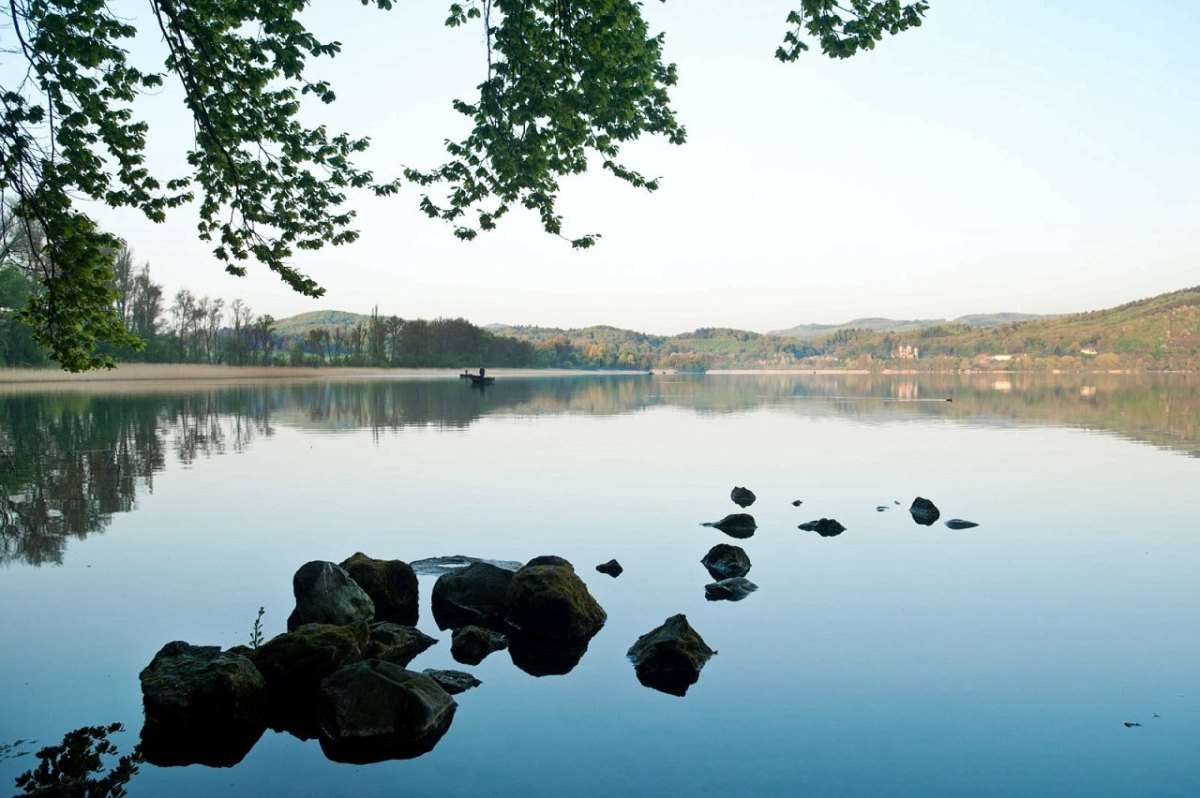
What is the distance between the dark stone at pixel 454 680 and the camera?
11055 mm

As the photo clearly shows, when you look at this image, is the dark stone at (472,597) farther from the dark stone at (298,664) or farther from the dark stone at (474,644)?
the dark stone at (298,664)

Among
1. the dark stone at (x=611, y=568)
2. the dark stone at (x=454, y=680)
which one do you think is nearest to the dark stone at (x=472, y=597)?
the dark stone at (x=454, y=680)

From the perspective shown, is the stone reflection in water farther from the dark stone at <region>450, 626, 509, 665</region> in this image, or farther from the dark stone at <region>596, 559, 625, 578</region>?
the dark stone at <region>596, 559, 625, 578</region>

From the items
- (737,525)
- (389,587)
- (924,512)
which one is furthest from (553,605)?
(924,512)

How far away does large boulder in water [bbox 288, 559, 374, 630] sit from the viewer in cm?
1280

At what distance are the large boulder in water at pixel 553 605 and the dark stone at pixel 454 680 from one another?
1.96 m

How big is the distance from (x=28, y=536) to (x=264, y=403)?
54616 millimetres

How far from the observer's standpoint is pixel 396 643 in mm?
12344

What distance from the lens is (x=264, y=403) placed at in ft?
232

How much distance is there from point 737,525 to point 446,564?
25.9ft

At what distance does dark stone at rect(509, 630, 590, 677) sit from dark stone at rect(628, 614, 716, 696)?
0.89 m

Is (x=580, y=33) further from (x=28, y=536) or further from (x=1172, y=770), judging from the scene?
(x=28, y=536)

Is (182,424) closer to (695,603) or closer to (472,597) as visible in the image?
(472,597)

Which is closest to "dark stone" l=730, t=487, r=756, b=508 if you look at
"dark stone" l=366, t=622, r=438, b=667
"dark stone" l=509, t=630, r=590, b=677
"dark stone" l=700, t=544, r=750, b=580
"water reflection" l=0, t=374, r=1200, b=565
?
"dark stone" l=700, t=544, r=750, b=580
